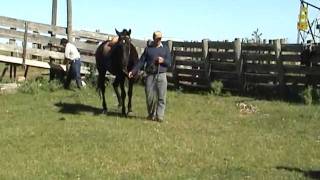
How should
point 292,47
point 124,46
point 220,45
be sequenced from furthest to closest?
point 220,45, point 292,47, point 124,46

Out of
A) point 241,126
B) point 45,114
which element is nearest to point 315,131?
point 241,126

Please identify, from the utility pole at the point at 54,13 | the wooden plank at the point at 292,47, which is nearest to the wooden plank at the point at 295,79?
the wooden plank at the point at 292,47

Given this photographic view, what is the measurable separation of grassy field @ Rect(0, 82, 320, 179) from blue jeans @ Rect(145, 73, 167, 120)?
32cm

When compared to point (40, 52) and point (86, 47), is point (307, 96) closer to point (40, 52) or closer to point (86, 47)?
point (86, 47)

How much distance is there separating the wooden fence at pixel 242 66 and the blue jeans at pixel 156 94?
567 centimetres

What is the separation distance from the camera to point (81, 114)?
16.0 m

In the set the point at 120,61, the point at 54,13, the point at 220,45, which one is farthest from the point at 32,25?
the point at 120,61

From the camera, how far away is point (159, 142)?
41.7ft

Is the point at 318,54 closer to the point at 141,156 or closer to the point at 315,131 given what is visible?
the point at 315,131

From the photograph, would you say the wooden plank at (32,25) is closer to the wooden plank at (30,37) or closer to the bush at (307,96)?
the wooden plank at (30,37)

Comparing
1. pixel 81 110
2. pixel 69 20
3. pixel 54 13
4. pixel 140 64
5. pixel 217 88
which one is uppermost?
pixel 54 13

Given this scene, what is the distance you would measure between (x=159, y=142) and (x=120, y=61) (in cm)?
432

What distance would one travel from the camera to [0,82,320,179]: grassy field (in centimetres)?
1043

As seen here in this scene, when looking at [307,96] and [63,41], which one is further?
[63,41]
